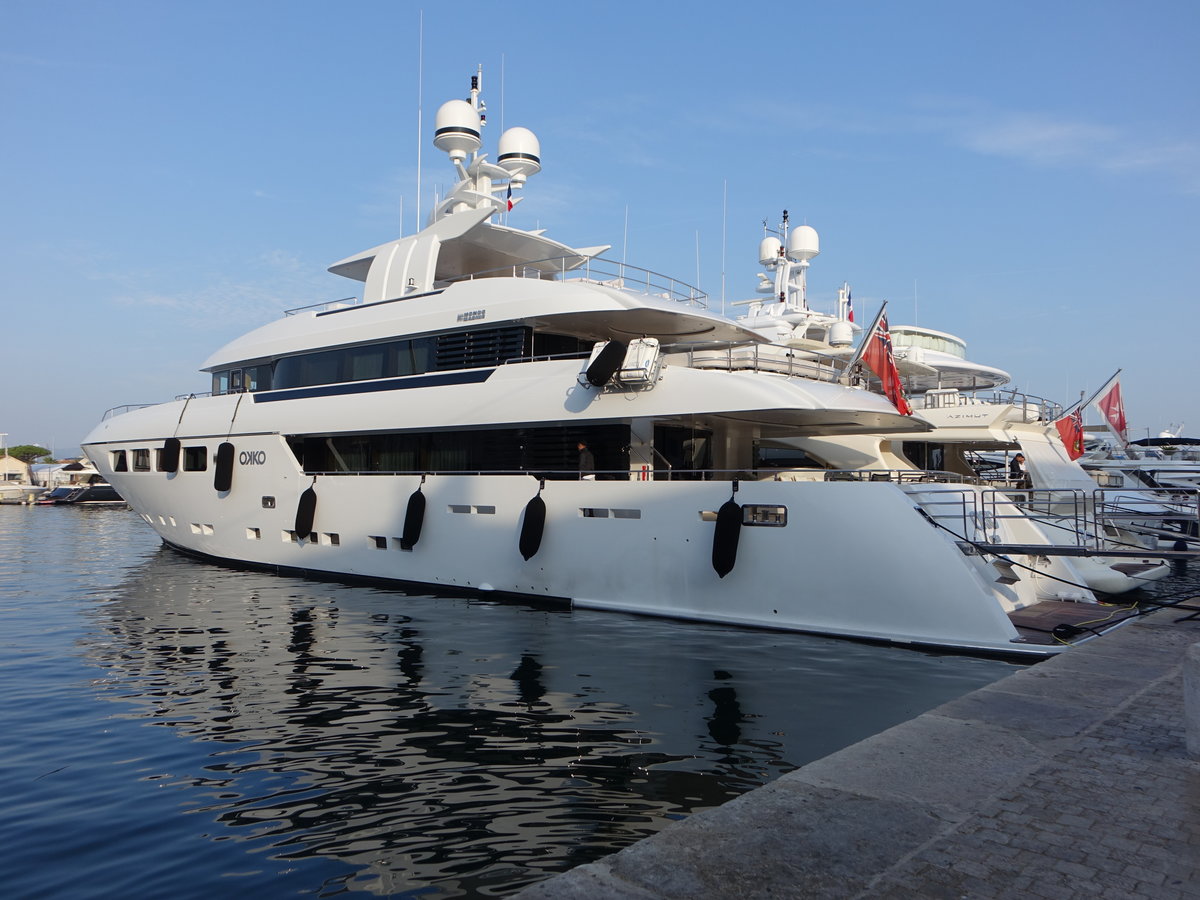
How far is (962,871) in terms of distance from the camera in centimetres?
314

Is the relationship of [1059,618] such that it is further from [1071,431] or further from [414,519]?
[1071,431]

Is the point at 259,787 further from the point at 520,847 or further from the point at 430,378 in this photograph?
the point at 430,378

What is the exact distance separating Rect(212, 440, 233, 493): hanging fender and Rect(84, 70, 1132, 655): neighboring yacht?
0.20ft

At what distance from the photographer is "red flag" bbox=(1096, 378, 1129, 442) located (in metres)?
22.6

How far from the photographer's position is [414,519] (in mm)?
13820

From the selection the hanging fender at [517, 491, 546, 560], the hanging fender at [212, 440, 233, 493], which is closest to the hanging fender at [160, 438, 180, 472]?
the hanging fender at [212, 440, 233, 493]

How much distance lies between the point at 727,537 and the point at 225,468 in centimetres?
1118

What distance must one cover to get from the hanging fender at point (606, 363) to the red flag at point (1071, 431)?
46.1 feet

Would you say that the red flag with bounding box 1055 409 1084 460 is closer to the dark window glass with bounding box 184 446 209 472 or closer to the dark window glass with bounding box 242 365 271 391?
the dark window glass with bounding box 242 365 271 391

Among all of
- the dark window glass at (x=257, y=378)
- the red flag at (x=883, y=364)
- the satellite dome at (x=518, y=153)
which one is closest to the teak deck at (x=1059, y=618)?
the red flag at (x=883, y=364)

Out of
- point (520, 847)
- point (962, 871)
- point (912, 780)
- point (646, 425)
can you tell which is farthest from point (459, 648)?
point (962, 871)

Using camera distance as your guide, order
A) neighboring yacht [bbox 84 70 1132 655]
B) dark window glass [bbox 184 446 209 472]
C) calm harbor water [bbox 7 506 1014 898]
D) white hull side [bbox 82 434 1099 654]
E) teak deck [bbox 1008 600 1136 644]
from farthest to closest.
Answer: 1. dark window glass [bbox 184 446 209 472]
2. neighboring yacht [bbox 84 70 1132 655]
3. white hull side [bbox 82 434 1099 654]
4. teak deck [bbox 1008 600 1136 644]
5. calm harbor water [bbox 7 506 1014 898]

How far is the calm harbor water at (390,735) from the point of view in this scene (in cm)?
466

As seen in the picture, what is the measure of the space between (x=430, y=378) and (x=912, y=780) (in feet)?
37.9
